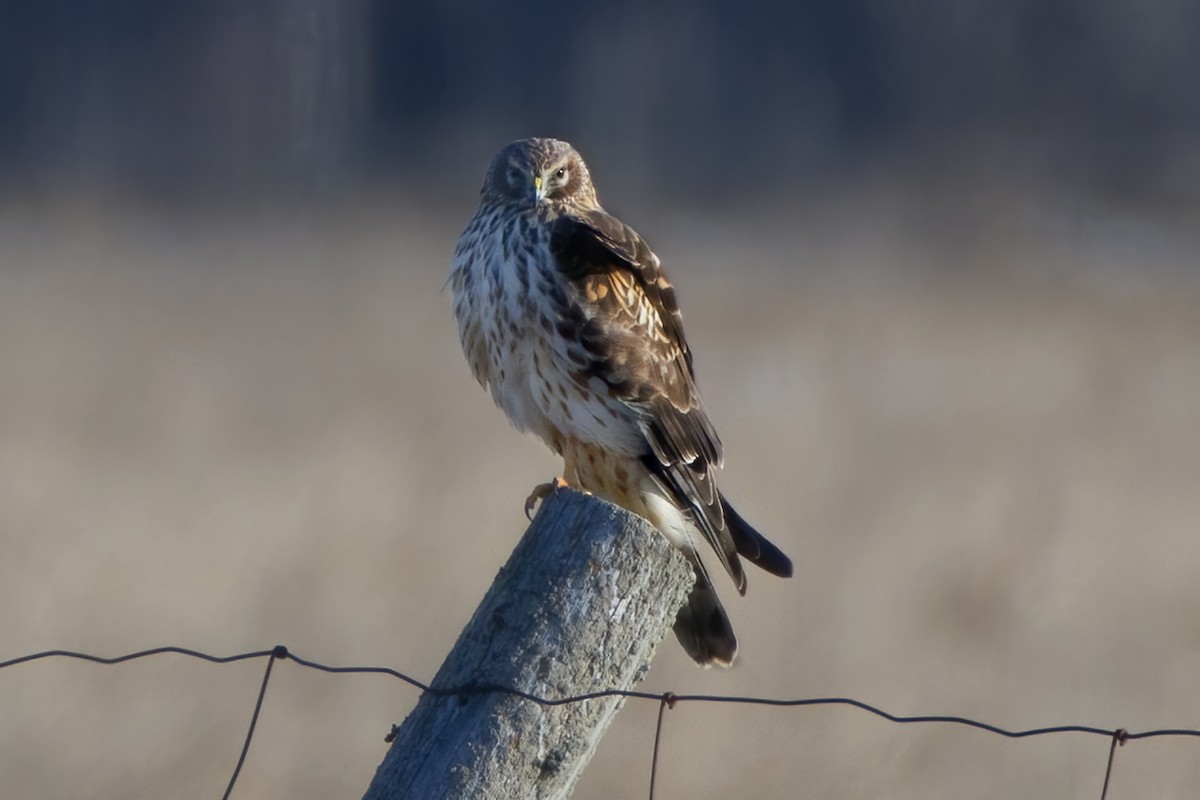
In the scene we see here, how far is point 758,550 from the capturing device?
12.8ft

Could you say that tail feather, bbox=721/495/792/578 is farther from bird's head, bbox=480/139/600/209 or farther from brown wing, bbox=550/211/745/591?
bird's head, bbox=480/139/600/209

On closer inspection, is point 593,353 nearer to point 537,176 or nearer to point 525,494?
point 537,176

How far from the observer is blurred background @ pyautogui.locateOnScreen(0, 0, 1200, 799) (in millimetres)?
6496

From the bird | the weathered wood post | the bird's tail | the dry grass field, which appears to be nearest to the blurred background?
the dry grass field

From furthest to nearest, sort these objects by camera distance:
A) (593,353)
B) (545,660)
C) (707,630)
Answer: (593,353)
(707,630)
(545,660)

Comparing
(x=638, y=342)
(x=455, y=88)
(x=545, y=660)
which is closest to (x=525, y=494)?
Result: (x=638, y=342)

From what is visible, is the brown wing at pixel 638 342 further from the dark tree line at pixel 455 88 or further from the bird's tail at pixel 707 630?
the dark tree line at pixel 455 88

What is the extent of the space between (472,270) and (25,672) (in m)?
2.94

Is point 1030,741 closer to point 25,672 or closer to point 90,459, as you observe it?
point 25,672

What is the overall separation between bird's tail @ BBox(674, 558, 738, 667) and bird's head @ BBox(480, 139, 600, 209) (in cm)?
128

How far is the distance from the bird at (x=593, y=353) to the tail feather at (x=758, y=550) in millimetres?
159

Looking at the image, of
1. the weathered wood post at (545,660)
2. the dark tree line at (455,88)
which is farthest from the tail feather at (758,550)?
the dark tree line at (455,88)

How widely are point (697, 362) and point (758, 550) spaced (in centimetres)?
662

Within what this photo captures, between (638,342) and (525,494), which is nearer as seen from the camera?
(638,342)
